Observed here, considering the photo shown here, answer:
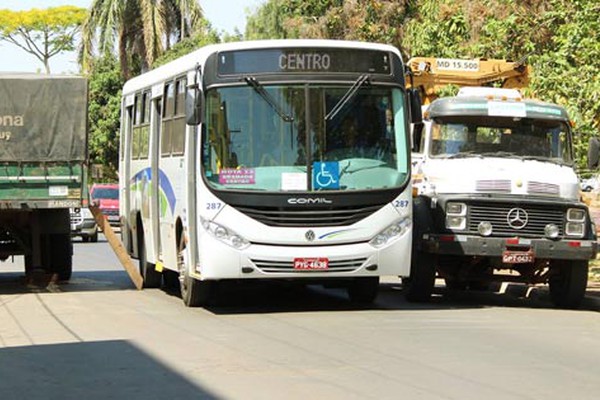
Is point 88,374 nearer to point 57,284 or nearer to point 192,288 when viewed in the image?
point 192,288

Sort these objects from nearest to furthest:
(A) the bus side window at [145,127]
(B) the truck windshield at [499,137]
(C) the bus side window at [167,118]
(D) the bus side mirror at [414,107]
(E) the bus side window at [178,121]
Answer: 1. (D) the bus side mirror at [414,107]
2. (E) the bus side window at [178,121]
3. (B) the truck windshield at [499,137]
4. (C) the bus side window at [167,118]
5. (A) the bus side window at [145,127]

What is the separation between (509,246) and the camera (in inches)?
622

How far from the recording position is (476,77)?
21453 mm

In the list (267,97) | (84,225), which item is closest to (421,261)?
(267,97)

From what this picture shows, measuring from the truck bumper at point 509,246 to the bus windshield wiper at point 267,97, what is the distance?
2411 millimetres

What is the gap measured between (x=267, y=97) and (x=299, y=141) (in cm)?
65

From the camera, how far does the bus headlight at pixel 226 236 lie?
49.0 feet

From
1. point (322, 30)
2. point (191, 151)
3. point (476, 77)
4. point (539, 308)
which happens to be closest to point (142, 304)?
point (191, 151)

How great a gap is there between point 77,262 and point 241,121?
48.1ft

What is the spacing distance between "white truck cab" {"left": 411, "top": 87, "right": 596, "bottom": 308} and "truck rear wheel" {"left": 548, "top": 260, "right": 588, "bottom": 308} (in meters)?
0.01

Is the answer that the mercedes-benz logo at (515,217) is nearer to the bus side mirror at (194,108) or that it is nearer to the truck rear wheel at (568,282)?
the truck rear wheel at (568,282)

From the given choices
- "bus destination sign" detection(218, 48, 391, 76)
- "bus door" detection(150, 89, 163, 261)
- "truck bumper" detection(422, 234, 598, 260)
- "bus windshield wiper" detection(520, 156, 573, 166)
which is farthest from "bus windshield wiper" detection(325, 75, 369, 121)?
"bus door" detection(150, 89, 163, 261)

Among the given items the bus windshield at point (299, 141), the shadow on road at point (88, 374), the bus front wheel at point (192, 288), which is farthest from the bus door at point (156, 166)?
the shadow on road at point (88, 374)

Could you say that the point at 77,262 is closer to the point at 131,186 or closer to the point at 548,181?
the point at 131,186
